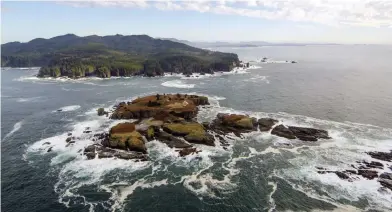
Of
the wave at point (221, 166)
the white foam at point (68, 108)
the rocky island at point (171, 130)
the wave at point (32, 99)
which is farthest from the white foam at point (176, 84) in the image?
the wave at point (221, 166)

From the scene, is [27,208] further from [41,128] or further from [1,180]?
[41,128]

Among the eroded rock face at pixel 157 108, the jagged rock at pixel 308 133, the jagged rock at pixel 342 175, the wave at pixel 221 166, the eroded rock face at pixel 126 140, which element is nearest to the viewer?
the wave at pixel 221 166

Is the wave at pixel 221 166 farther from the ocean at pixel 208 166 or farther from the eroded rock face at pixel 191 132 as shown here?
the eroded rock face at pixel 191 132

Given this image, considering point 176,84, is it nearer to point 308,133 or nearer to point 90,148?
point 308,133

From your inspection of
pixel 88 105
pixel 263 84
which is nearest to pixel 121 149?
pixel 88 105

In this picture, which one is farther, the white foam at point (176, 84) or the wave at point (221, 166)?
the white foam at point (176, 84)

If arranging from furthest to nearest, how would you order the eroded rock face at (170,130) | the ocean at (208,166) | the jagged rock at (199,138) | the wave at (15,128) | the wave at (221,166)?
the wave at (15,128), the jagged rock at (199,138), the eroded rock face at (170,130), the wave at (221,166), the ocean at (208,166)

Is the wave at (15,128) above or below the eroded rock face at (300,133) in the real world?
above
